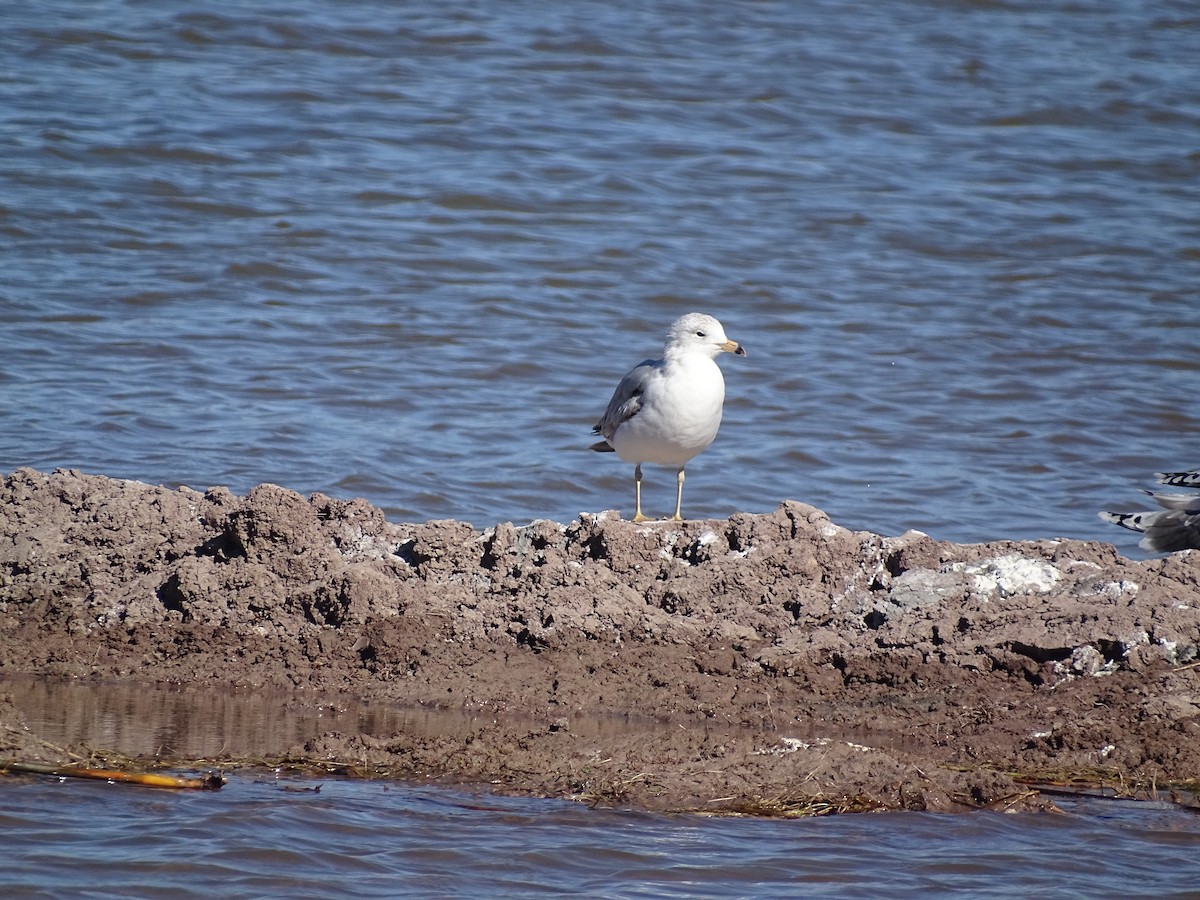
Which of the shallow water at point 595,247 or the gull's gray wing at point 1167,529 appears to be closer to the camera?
the gull's gray wing at point 1167,529

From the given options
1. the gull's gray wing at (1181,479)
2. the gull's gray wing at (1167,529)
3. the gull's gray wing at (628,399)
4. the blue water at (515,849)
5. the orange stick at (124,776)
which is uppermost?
the gull's gray wing at (628,399)

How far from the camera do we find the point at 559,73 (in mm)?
18594

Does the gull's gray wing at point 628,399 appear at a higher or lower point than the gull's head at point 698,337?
lower

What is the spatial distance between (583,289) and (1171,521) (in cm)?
697

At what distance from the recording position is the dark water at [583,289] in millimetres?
4195

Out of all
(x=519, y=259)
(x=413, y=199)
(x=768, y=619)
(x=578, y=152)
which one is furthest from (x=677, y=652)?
(x=578, y=152)

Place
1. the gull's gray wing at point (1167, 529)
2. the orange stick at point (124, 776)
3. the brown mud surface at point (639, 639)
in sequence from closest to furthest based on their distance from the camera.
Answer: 1. the orange stick at point (124, 776)
2. the brown mud surface at point (639, 639)
3. the gull's gray wing at point (1167, 529)

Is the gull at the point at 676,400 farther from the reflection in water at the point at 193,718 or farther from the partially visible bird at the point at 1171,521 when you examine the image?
the partially visible bird at the point at 1171,521

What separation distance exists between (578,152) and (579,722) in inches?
493

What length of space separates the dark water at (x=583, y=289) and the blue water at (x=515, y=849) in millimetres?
15

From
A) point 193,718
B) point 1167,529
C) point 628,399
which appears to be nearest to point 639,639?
point 193,718

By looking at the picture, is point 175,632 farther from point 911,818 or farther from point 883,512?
point 883,512

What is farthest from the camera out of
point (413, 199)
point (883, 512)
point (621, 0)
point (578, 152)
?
point (621, 0)

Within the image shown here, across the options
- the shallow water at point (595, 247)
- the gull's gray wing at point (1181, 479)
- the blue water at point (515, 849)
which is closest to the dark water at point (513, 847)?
the blue water at point (515, 849)
